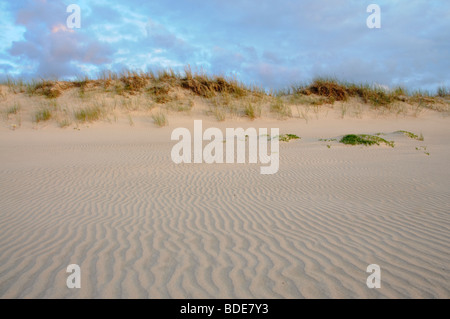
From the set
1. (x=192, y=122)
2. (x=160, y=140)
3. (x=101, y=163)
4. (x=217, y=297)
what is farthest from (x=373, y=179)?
(x=192, y=122)

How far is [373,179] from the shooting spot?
741 centimetres

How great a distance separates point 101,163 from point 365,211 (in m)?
8.63

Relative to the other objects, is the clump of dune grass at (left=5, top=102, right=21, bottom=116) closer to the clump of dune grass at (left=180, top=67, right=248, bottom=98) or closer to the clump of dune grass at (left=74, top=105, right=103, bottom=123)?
the clump of dune grass at (left=74, top=105, right=103, bottom=123)

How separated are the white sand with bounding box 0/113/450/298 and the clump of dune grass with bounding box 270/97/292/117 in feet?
31.9

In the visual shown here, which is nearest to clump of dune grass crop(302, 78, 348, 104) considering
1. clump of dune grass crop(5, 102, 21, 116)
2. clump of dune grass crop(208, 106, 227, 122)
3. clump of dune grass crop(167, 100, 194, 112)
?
clump of dune grass crop(208, 106, 227, 122)

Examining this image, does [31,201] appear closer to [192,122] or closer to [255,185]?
[255,185]

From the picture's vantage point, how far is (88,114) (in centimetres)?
1786

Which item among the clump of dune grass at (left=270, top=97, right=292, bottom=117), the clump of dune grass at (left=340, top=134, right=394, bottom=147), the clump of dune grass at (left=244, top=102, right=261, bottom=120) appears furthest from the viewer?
the clump of dune grass at (left=270, top=97, right=292, bottom=117)

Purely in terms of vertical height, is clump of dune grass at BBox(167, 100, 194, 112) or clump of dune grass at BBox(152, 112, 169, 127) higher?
clump of dune grass at BBox(167, 100, 194, 112)

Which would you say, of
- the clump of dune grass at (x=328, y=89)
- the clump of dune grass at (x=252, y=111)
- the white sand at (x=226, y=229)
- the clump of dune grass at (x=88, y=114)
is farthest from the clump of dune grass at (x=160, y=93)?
the white sand at (x=226, y=229)

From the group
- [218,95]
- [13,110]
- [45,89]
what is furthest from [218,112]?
[13,110]

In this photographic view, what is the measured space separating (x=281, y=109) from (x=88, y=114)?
1231cm

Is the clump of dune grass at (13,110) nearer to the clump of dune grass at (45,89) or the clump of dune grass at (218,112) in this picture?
the clump of dune grass at (45,89)

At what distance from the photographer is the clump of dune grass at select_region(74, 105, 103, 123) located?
17.8 m
